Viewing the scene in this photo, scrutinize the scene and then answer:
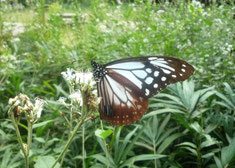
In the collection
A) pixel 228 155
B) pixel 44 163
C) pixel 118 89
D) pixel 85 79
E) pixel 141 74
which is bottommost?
pixel 228 155

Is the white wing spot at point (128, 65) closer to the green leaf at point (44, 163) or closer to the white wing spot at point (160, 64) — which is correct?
the white wing spot at point (160, 64)

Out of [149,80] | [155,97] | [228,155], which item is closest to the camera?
[228,155]

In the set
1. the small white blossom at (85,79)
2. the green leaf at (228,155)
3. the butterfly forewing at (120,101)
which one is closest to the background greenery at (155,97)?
the green leaf at (228,155)

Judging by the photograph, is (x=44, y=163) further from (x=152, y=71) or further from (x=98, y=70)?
(x=152, y=71)

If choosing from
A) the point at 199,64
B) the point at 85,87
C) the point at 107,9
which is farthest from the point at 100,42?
the point at 85,87

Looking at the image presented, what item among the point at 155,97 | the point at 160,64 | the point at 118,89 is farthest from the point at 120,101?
the point at 155,97

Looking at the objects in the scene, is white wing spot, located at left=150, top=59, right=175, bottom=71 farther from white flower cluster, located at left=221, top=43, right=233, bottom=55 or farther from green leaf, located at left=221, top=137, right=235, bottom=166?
white flower cluster, located at left=221, top=43, right=233, bottom=55
